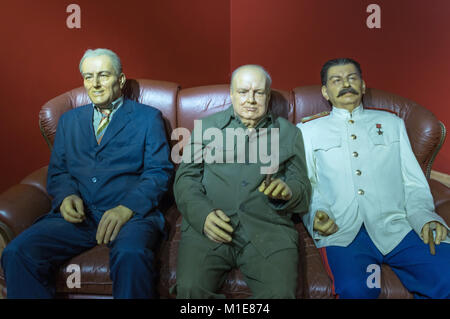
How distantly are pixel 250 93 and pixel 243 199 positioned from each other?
0.47 metres

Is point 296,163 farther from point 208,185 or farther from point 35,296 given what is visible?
point 35,296

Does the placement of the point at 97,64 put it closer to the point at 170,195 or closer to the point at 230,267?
the point at 170,195

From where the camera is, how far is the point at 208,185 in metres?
1.58

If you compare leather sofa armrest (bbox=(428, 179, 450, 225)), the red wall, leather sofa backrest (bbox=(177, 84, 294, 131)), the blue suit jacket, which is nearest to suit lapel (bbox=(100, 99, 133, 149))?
the blue suit jacket

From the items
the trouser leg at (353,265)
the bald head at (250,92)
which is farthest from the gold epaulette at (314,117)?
the trouser leg at (353,265)

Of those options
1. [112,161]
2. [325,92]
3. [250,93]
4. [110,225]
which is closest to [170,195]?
[112,161]

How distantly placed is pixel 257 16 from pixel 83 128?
224 centimetres

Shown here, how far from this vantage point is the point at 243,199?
4.93ft

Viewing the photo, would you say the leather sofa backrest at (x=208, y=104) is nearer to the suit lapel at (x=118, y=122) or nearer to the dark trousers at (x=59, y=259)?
the suit lapel at (x=118, y=122)

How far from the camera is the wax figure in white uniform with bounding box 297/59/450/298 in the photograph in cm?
134

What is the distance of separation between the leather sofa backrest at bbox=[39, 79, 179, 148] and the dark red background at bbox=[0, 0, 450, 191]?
396mm

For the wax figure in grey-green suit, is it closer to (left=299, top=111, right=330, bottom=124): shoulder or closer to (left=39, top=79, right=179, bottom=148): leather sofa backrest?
(left=299, top=111, right=330, bottom=124): shoulder
